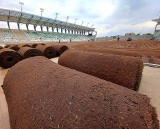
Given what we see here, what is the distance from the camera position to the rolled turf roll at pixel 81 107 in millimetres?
1618

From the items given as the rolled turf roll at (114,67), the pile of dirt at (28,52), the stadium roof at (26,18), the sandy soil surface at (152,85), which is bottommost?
the sandy soil surface at (152,85)

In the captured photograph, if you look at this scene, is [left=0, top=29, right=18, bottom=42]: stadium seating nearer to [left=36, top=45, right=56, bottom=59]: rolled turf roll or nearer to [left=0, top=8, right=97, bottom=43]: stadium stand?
[left=0, top=8, right=97, bottom=43]: stadium stand

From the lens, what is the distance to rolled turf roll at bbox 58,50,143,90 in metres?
4.55

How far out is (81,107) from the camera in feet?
5.81

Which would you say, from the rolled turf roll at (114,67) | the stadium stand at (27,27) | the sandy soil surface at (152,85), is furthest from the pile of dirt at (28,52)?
the stadium stand at (27,27)

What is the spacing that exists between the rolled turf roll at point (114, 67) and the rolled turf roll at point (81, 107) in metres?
2.54

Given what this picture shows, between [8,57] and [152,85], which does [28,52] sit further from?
[152,85]

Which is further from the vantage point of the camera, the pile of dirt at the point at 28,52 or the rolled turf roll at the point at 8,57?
the pile of dirt at the point at 28,52

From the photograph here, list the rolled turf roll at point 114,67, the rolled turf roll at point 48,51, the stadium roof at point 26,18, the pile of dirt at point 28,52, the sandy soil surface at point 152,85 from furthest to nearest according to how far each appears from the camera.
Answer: the stadium roof at point 26,18
the rolled turf roll at point 48,51
the pile of dirt at point 28,52
the sandy soil surface at point 152,85
the rolled turf roll at point 114,67

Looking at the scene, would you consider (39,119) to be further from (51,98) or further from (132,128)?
(132,128)

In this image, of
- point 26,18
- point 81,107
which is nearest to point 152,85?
point 81,107

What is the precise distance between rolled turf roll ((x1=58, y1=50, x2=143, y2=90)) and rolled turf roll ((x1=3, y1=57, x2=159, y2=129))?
2.54 m

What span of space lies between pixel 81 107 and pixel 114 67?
11.0 feet

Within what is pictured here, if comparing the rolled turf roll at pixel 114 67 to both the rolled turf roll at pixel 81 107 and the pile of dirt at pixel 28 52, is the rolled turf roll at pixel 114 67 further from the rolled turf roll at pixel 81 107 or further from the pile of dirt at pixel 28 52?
the pile of dirt at pixel 28 52
